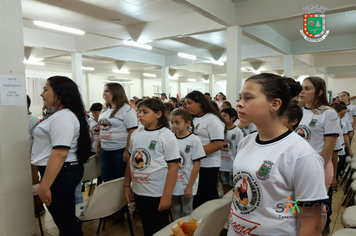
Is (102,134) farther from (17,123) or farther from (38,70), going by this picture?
(38,70)

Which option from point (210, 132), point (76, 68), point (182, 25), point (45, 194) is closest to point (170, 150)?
point (210, 132)

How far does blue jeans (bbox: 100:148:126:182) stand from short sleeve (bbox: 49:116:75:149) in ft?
3.41

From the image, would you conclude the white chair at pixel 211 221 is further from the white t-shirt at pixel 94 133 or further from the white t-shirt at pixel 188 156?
the white t-shirt at pixel 94 133

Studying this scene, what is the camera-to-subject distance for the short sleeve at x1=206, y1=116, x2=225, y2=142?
2.30 meters

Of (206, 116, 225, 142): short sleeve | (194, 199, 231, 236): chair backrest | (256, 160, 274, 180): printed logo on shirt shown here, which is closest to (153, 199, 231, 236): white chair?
(194, 199, 231, 236): chair backrest

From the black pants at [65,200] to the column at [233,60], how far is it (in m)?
3.79

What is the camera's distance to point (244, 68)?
13.3 meters

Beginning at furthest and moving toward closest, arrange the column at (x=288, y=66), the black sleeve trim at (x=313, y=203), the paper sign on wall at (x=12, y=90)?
the column at (x=288, y=66)
the paper sign on wall at (x=12, y=90)
the black sleeve trim at (x=313, y=203)

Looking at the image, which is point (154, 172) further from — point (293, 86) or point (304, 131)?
point (304, 131)

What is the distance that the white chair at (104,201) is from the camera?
1.88 meters

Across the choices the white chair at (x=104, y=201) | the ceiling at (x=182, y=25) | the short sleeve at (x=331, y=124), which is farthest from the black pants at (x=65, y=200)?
the ceiling at (x=182, y=25)

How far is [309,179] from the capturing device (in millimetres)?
834

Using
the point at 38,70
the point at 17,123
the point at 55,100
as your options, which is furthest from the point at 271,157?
the point at 38,70

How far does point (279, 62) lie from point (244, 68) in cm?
186
